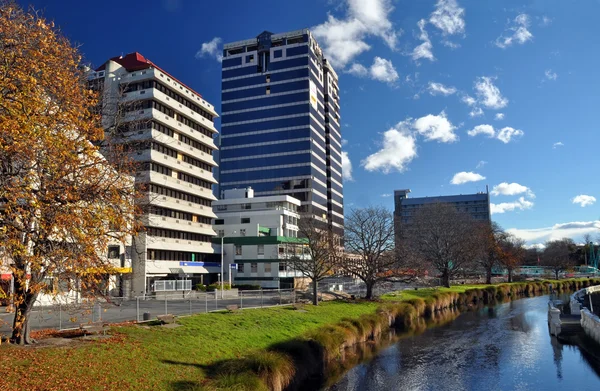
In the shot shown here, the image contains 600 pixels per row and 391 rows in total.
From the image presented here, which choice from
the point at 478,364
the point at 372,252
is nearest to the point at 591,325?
the point at 478,364

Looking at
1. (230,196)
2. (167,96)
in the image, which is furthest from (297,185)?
(167,96)

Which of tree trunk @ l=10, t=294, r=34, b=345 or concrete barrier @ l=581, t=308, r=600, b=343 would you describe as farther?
concrete barrier @ l=581, t=308, r=600, b=343

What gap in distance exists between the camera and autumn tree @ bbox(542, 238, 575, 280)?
11459cm

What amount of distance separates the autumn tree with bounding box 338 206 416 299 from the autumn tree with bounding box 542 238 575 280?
7933 centimetres

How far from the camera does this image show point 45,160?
44.1 feet

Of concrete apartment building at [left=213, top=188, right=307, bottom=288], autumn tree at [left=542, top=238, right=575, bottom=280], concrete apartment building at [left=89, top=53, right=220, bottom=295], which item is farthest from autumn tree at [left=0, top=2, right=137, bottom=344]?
autumn tree at [left=542, top=238, right=575, bottom=280]

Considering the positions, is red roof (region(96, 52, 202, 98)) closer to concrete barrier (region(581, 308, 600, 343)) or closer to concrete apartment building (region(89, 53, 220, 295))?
concrete apartment building (region(89, 53, 220, 295))

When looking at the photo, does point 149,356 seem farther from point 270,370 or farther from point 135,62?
point 135,62

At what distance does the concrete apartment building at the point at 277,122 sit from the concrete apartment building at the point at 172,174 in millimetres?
37954

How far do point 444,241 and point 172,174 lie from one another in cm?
4439

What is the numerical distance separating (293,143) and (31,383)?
4087 inches

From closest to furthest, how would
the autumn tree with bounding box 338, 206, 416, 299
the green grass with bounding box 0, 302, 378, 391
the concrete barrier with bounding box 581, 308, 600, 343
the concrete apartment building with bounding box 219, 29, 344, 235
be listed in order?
the green grass with bounding box 0, 302, 378, 391
the concrete barrier with bounding box 581, 308, 600, 343
the autumn tree with bounding box 338, 206, 416, 299
the concrete apartment building with bounding box 219, 29, 344, 235

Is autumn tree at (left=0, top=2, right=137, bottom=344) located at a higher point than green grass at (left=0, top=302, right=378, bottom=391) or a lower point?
higher

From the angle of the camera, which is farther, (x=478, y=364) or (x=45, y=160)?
(x=478, y=364)
